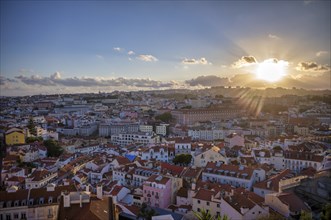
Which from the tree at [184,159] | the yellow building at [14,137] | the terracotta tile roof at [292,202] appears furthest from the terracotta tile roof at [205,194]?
the yellow building at [14,137]

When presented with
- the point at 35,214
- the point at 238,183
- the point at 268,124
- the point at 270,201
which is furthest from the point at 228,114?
the point at 35,214

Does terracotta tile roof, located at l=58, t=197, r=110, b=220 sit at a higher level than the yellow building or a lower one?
higher

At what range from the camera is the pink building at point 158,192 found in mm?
17953

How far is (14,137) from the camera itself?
35781mm

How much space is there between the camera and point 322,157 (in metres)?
23.7

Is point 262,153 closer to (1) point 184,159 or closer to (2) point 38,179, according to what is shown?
(1) point 184,159

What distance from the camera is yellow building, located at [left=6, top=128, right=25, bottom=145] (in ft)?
117

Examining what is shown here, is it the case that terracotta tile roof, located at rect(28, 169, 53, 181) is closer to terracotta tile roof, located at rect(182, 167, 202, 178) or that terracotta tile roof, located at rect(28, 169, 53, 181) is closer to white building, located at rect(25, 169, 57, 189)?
white building, located at rect(25, 169, 57, 189)

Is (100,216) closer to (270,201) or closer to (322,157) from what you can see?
(270,201)

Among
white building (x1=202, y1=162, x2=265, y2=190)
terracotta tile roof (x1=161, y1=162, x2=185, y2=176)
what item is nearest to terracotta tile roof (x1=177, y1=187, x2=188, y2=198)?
terracotta tile roof (x1=161, y1=162, x2=185, y2=176)

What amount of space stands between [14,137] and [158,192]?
980 inches

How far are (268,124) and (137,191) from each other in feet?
112

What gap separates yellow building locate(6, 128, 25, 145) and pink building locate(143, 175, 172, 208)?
23596 millimetres

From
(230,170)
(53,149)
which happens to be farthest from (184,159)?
(53,149)
